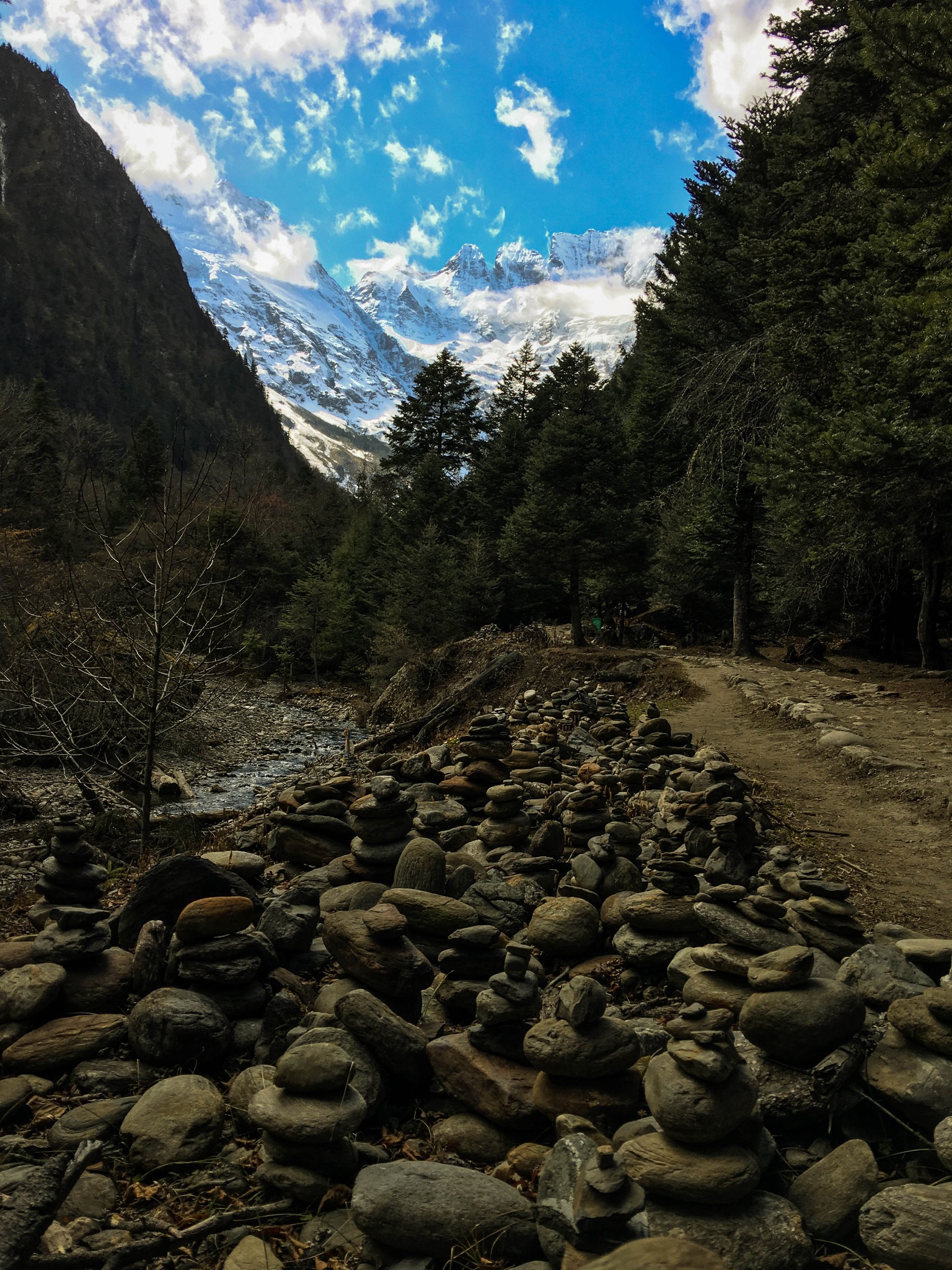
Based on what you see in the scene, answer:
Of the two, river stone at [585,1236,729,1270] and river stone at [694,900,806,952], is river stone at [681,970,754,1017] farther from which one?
river stone at [585,1236,729,1270]

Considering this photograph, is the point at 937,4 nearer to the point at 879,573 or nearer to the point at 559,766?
the point at 879,573

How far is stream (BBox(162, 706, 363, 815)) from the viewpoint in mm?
14078

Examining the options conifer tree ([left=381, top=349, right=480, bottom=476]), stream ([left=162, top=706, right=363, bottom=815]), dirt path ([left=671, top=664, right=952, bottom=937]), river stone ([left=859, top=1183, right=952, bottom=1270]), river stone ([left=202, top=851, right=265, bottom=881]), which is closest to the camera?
river stone ([left=859, top=1183, right=952, bottom=1270])

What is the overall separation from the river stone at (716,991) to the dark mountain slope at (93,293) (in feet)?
375

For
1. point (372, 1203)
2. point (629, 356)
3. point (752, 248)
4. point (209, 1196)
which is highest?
point (629, 356)

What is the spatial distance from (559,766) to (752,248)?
12899 millimetres

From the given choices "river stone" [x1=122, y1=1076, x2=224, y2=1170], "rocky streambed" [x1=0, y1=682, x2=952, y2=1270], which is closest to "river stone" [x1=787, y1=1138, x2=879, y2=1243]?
"rocky streambed" [x1=0, y1=682, x2=952, y2=1270]

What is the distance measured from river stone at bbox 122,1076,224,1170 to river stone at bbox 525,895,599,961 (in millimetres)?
1992

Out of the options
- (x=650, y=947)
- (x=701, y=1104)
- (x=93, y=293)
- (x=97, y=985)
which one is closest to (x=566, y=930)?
(x=650, y=947)

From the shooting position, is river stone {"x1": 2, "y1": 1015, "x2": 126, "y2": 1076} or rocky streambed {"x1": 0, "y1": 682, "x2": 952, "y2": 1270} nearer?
rocky streambed {"x1": 0, "y1": 682, "x2": 952, "y2": 1270}

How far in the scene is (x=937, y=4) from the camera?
1222 centimetres

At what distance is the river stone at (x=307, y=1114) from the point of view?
2.73m

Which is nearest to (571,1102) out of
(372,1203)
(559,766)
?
(372,1203)

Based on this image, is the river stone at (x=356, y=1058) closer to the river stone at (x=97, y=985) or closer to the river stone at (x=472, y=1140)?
the river stone at (x=472, y=1140)
